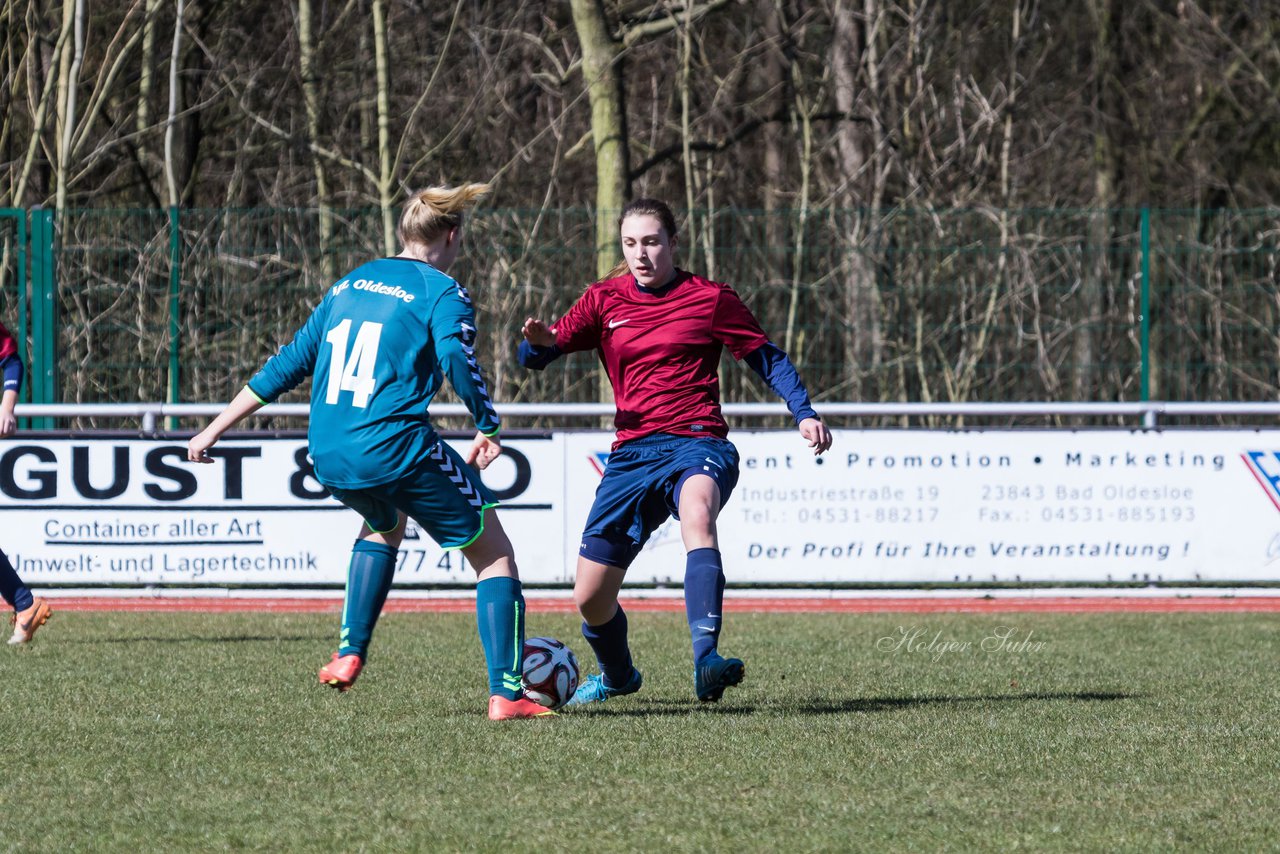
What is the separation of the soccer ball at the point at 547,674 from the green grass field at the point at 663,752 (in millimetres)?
100

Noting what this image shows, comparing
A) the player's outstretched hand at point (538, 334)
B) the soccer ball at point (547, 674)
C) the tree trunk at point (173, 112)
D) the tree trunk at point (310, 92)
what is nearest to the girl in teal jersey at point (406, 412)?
the soccer ball at point (547, 674)

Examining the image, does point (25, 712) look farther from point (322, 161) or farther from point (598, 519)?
point (322, 161)

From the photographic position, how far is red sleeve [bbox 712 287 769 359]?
6.18m

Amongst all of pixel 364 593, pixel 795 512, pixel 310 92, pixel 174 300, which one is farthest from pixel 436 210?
pixel 310 92

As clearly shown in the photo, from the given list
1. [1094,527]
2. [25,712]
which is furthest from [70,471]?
Answer: [1094,527]

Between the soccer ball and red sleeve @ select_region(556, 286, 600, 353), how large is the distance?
1079 mm

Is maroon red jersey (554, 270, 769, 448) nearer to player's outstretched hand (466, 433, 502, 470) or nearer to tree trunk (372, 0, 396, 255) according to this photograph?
player's outstretched hand (466, 433, 502, 470)

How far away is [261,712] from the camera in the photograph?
20.3 ft

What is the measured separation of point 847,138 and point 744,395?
7.89 m

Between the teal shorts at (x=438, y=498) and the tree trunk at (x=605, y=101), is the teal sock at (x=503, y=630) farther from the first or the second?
the tree trunk at (x=605, y=101)

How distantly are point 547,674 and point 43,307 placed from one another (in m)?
6.76

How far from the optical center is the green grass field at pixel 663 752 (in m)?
4.23

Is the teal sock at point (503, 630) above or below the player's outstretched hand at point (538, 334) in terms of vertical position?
below

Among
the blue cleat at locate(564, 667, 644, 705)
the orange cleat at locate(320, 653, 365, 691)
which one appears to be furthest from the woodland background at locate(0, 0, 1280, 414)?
the orange cleat at locate(320, 653, 365, 691)
